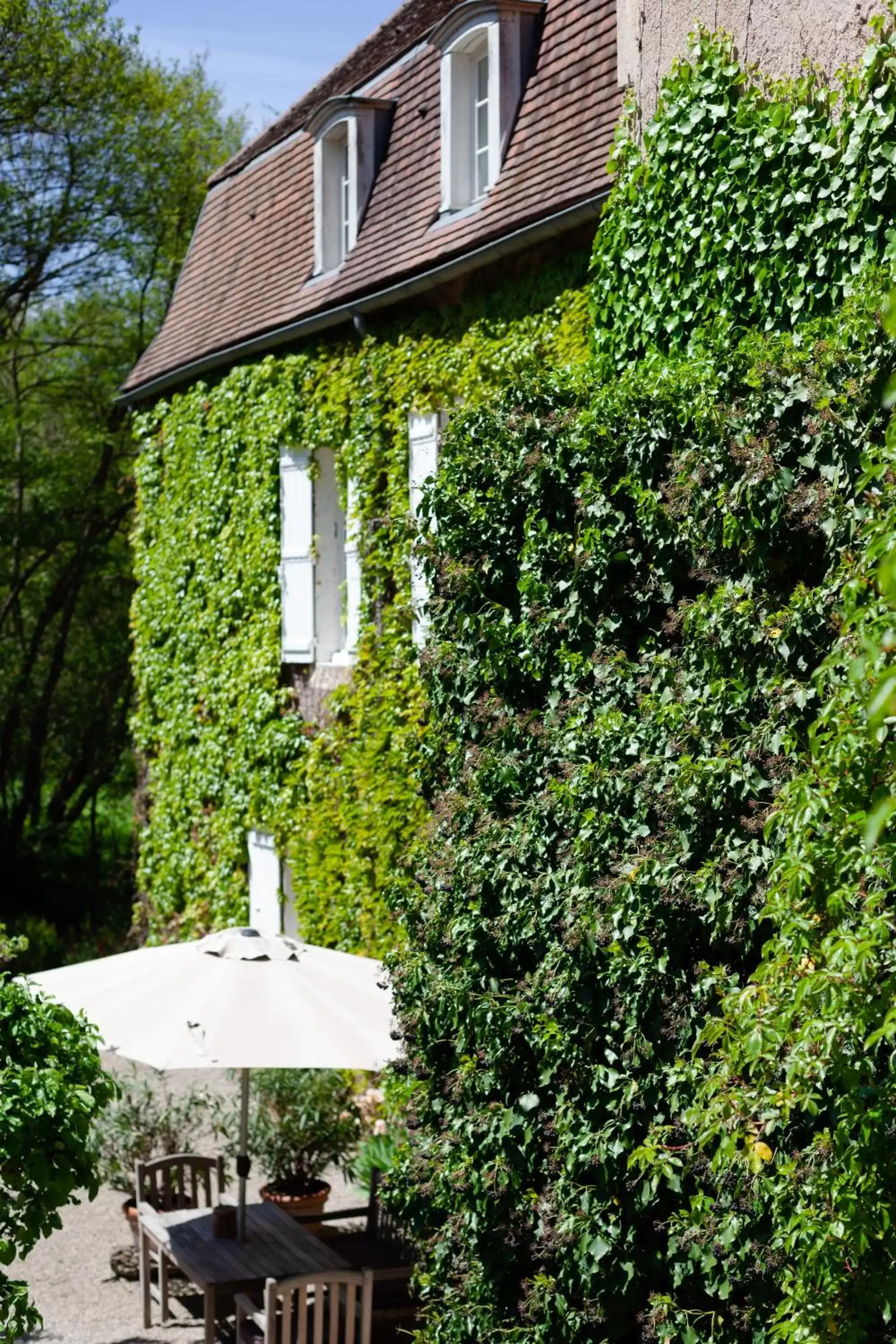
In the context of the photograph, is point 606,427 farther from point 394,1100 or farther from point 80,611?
point 80,611

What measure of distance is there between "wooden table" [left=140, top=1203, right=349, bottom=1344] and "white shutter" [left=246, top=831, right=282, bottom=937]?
4.48 metres

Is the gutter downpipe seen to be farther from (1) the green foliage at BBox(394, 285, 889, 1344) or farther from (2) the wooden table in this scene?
(2) the wooden table

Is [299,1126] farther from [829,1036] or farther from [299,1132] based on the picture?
[829,1036]

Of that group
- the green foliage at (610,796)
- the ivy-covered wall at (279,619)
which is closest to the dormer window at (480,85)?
the ivy-covered wall at (279,619)

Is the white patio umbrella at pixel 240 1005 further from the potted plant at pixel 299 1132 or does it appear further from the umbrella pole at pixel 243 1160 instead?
the potted plant at pixel 299 1132

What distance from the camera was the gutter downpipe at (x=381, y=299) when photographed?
875cm

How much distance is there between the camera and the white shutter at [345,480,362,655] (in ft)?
37.9

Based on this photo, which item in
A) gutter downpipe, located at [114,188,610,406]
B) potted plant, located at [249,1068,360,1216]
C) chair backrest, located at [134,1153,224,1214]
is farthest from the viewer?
potted plant, located at [249,1068,360,1216]

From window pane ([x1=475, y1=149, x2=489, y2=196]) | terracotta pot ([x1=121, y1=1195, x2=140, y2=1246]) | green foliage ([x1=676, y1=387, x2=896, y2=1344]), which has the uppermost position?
window pane ([x1=475, y1=149, x2=489, y2=196])

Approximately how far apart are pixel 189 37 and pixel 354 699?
1573 centimetres

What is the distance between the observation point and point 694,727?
209 inches

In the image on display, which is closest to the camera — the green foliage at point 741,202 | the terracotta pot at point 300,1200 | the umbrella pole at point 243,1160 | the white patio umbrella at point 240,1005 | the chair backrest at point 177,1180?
the green foliage at point 741,202

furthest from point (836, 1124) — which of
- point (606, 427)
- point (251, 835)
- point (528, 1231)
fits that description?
point (251, 835)

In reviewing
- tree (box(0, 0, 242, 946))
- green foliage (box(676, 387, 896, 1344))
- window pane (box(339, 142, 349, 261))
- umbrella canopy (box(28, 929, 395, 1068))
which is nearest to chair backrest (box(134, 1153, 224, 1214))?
umbrella canopy (box(28, 929, 395, 1068))
